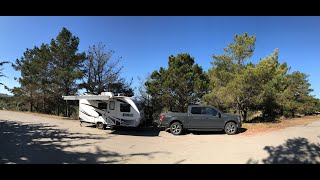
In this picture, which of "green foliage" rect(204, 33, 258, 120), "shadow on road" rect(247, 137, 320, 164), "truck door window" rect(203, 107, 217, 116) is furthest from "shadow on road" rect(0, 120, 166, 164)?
"green foliage" rect(204, 33, 258, 120)

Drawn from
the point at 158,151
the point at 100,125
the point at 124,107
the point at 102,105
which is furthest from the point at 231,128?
the point at 100,125

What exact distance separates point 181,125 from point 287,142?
5659 millimetres

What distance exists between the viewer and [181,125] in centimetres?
1476

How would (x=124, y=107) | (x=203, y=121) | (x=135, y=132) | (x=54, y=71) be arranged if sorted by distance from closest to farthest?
(x=203, y=121) < (x=135, y=132) < (x=124, y=107) < (x=54, y=71)

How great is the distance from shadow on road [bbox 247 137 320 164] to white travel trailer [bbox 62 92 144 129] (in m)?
8.34

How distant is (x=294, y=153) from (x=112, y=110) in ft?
34.0

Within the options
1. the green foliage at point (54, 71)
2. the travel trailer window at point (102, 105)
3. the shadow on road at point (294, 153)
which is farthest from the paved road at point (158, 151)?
the green foliage at point (54, 71)

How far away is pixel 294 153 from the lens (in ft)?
29.3

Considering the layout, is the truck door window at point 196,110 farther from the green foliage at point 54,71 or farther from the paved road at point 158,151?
the green foliage at point 54,71

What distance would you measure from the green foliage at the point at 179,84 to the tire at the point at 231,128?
240 inches

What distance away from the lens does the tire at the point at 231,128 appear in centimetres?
1434

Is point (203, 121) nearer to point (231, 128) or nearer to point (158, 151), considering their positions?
point (231, 128)
